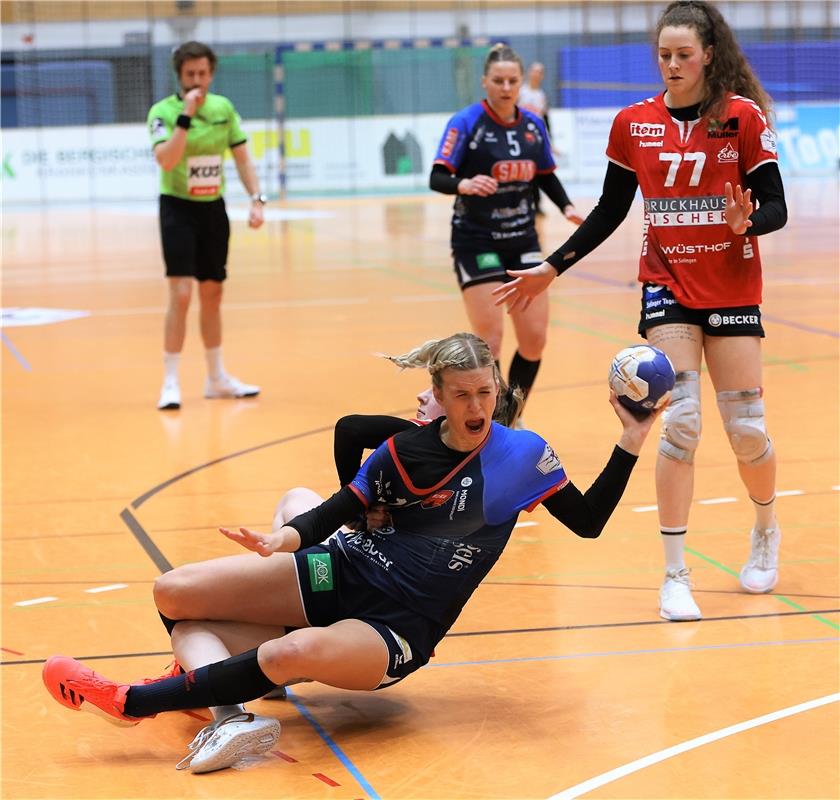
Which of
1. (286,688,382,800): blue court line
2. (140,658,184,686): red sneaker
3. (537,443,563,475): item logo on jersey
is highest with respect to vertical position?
(537,443,563,475): item logo on jersey

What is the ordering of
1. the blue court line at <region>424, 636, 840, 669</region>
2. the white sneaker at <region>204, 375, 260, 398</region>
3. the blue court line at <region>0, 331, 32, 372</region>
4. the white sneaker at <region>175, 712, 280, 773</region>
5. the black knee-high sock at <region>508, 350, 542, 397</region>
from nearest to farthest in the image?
the white sneaker at <region>175, 712, 280, 773</region>
the blue court line at <region>424, 636, 840, 669</region>
the black knee-high sock at <region>508, 350, 542, 397</region>
the white sneaker at <region>204, 375, 260, 398</region>
the blue court line at <region>0, 331, 32, 372</region>

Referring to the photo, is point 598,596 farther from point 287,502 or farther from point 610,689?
point 287,502

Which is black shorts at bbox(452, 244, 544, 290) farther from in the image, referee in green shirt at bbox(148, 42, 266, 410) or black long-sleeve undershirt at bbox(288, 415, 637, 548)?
black long-sleeve undershirt at bbox(288, 415, 637, 548)

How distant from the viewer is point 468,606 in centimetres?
459

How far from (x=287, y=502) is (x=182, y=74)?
460 centimetres

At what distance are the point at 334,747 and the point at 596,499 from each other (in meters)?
0.95

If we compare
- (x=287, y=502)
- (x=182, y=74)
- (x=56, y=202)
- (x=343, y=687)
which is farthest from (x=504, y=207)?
(x=56, y=202)

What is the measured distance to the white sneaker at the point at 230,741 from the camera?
10.9 feet

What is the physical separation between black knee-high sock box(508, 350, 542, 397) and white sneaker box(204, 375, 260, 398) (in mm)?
2061

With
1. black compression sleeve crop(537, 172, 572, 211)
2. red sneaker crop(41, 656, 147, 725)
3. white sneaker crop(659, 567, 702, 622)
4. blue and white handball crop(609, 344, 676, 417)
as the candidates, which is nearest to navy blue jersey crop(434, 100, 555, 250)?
black compression sleeve crop(537, 172, 572, 211)

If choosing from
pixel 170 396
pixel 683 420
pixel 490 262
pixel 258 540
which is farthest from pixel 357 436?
pixel 170 396

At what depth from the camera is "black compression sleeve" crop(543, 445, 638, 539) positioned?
3.61 m

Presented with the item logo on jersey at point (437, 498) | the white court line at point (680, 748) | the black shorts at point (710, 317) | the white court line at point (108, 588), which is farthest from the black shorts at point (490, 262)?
the white court line at point (680, 748)

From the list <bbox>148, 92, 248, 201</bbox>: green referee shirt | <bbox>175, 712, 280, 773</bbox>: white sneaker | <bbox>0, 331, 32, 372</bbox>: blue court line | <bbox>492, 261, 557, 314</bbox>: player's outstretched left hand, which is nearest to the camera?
<bbox>175, 712, 280, 773</bbox>: white sneaker
